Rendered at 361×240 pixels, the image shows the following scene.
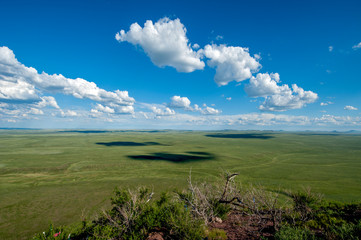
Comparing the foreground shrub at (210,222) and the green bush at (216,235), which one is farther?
the green bush at (216,235)

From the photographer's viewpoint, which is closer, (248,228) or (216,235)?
(216,235)

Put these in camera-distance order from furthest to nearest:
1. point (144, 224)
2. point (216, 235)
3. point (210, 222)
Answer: point (210, 222) < point (144, 224) < point (216, 235)

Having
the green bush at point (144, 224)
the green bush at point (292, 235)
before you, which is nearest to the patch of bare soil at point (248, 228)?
the green bush at point (292, 235)

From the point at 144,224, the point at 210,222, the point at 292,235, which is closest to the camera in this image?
the point at 292,235

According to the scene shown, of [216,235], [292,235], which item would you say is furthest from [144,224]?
[292,235]

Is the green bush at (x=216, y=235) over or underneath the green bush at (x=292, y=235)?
underneath

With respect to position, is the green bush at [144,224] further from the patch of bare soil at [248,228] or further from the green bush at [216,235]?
the patch of bare soil at [248,228]

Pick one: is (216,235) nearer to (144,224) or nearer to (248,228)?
(248,228)

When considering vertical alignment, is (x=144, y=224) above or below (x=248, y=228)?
above

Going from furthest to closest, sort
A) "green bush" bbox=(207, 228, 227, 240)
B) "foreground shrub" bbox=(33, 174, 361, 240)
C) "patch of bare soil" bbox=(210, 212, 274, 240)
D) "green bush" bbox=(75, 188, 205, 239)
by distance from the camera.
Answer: "patch of bare soil" bbox=(210, 212, 274, 240) → "green bush" bbox=(207, 228, 227, 240) → "green bush" bbox=(75, 188, 205, 239) → "foreground shrub" bbox=(33, 174, 361, 240)

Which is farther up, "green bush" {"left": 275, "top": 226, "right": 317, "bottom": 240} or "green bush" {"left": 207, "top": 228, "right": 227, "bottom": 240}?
"green bush" {"left": 275, "top": 226, "right": 317, "bottom": 240}

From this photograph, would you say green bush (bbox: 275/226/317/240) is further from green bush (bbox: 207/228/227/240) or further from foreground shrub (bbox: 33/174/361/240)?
green bush (bbox: 207/228/227/240)

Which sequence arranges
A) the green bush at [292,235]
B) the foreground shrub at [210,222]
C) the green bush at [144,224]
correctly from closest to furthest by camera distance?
the green bush at [292,235]
the foreground shrub at [210,222]
the green bush at [144,224]

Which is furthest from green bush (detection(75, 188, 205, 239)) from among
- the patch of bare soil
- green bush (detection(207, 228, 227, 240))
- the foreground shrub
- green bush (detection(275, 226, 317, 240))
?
green bush (detection(275, 226, 317, 240))
